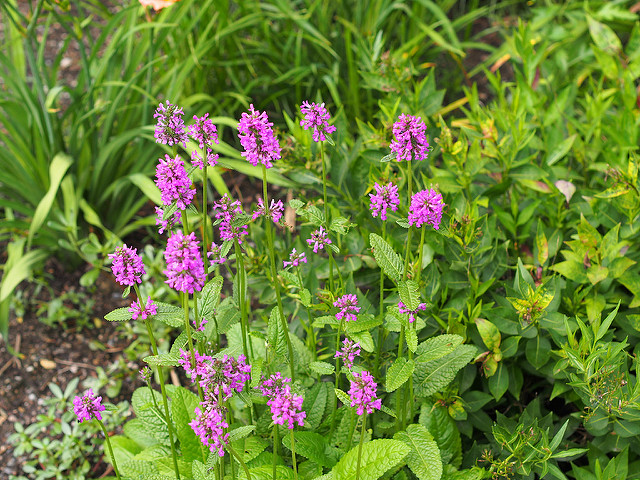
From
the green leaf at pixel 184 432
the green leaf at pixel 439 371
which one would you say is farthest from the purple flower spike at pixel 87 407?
the green leaf at pixel 439 371

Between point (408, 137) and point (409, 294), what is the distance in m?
0.35

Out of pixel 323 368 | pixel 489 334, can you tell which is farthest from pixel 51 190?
pixel 489 334

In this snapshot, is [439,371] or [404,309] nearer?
[404,309]

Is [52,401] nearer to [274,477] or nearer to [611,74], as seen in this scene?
[274,477]

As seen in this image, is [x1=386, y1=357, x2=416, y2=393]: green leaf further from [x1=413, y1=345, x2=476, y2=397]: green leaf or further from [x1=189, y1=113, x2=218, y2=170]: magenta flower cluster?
[x1=189, y1=113, x2=218, y2=170]: magenta flower cluster

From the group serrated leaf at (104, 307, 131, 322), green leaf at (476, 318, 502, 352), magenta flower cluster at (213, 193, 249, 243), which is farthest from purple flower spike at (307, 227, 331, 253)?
green leaf at (476, 318, 502, 352)

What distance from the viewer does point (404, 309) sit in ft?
4.85

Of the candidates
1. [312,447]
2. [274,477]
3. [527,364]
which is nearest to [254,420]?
[312,447]

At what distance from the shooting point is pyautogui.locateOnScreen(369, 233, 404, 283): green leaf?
150 centimetres

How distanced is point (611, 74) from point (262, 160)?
6.65 feet

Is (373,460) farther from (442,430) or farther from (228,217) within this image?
(228,217)

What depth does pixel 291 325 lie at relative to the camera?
7.17 ft

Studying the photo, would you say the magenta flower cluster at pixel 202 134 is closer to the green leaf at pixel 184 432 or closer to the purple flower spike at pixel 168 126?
the purple flower spike at pixel 168 126

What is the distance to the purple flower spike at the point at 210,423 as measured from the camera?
1217 mm
